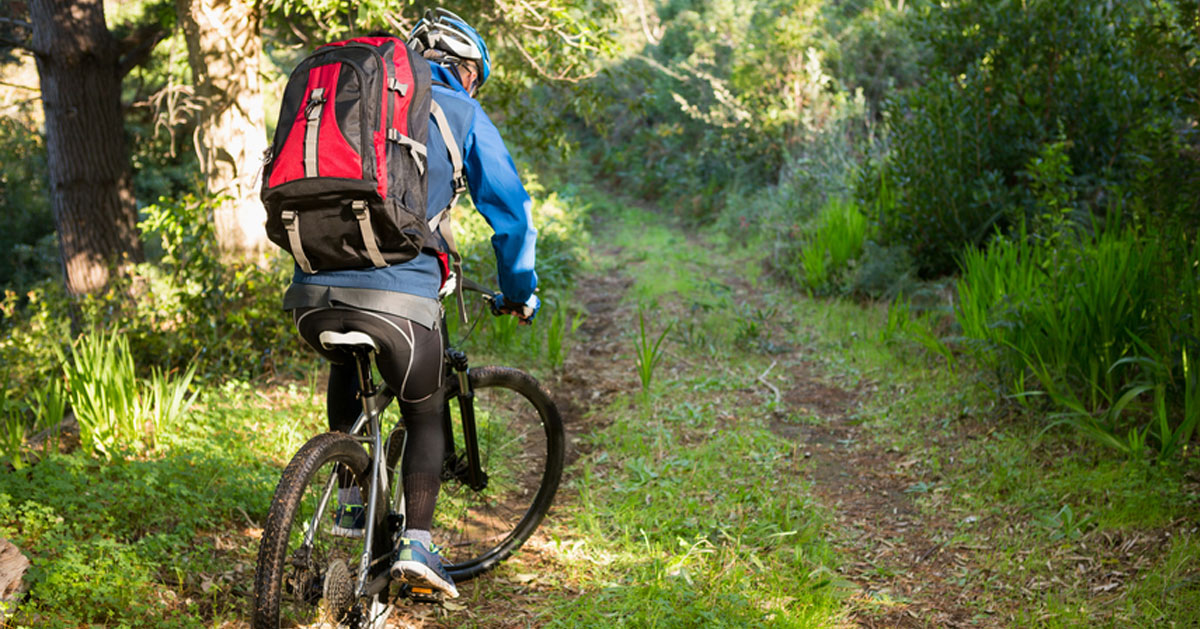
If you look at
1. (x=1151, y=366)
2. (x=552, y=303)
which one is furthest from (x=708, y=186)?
(x=1151, y=366)

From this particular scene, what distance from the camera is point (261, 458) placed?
3834mm

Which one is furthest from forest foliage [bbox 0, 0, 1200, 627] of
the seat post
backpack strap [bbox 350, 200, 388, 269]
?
backpack strap [bbox 350, 200, 388, 269]

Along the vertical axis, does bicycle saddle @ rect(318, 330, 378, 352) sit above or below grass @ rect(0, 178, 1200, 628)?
above

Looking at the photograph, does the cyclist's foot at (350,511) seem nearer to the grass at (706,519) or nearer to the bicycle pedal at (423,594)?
the bicycle pedal at (423,594)

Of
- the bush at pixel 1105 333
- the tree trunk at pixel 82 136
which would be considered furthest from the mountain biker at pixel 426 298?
the tree trunk at pixel 82 136

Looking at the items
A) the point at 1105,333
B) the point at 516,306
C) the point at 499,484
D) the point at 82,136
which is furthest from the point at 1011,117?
the point at 82,136

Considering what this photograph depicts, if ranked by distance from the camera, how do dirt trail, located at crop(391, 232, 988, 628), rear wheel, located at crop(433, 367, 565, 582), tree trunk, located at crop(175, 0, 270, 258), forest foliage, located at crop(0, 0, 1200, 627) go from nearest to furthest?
dirt trail, located at crop(391, 232, 988, 628)
rear wheel, located at crop(433, 367, 565, 582)
forest foliage, located at crop(0, 0, 1200, 627)
tree trunk, located at crop(175, 0, 270, 258)

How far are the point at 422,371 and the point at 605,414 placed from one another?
8.69 ft

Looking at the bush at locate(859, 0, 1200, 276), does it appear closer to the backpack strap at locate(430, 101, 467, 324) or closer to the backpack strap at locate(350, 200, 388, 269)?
the backpack strap at locate(430, 101, 467, 324)

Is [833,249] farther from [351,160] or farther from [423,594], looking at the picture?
[351,160]

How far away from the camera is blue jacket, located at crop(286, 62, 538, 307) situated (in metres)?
2.34

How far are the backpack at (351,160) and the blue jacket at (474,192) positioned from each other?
3.4 inches

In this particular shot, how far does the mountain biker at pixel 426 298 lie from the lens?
229 centimetres

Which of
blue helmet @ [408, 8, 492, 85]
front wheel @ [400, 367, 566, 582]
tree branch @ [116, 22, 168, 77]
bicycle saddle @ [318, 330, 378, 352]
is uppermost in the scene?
tree branch @ [116, 22, 168, 77]
